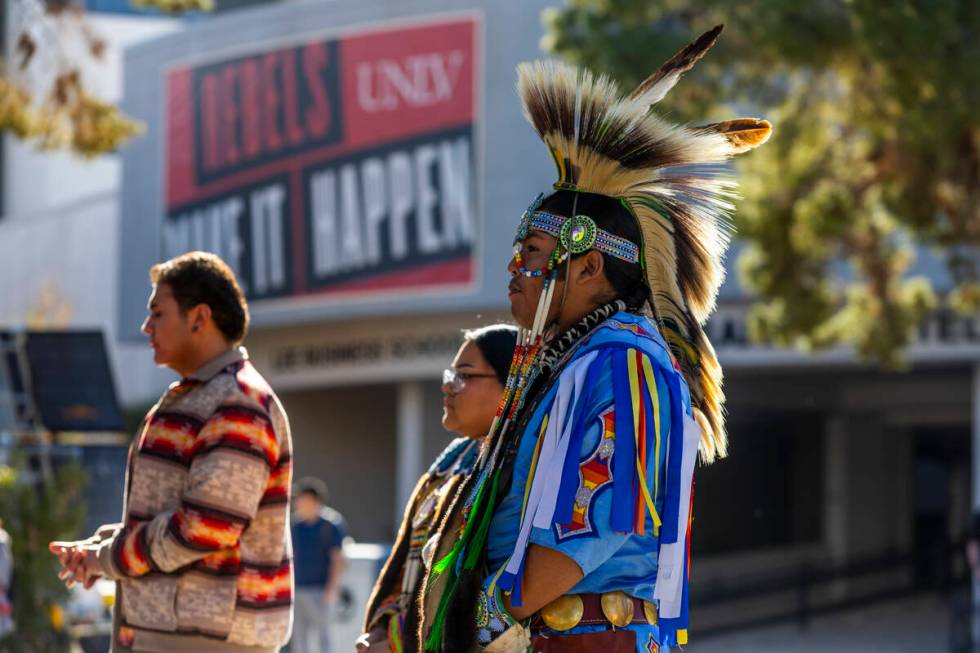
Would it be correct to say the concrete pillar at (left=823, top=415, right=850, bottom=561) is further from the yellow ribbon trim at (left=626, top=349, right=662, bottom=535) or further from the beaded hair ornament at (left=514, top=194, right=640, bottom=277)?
the yellow ribbon trim at (left=626, top=349, right=662, bottom=535)

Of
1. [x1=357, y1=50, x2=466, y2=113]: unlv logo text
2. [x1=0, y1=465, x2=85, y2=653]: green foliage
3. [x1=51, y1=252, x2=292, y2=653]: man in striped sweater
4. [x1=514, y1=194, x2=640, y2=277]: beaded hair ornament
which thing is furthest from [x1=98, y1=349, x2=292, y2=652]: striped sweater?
[x1=357, y1=50, x2=466, y2=113]: unlv logo text

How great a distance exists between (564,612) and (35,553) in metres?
6.56

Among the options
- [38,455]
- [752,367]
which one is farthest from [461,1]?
[38,455]

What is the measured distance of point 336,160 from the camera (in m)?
23.2

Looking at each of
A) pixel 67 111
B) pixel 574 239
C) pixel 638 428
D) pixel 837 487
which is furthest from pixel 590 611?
pixel 837 487

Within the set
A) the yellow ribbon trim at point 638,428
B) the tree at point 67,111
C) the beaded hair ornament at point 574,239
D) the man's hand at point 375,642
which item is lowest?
the man's hand at point 375,642

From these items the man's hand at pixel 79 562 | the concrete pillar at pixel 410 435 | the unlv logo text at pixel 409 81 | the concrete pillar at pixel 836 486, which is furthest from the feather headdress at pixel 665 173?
the concrete pillar at pixel 836 486

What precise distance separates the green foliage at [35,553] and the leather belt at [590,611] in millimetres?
6456

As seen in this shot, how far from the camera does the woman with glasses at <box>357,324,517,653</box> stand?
175 inches

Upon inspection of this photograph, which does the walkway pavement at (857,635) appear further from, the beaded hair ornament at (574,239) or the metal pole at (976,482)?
the beaded hair ornament at (574,239)

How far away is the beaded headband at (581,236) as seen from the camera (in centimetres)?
349

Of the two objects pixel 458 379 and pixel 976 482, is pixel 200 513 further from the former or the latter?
pixel 976 482

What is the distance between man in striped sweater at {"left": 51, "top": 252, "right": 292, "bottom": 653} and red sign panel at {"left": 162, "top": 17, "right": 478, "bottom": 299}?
1753 cm

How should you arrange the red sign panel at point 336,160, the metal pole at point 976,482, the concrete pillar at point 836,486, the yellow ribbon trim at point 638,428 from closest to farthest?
the yellow ribbon trim at point 638,428
the metal pole at point 976,482
the red sign panel at point 336,160
the concrete pillar at point 836,486
